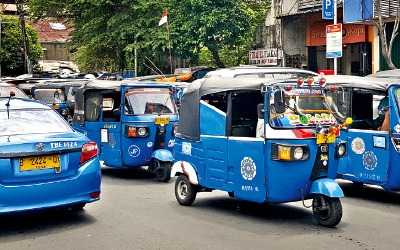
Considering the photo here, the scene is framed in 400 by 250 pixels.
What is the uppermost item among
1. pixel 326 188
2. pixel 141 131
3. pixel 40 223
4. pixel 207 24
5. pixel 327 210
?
pixel 207 24

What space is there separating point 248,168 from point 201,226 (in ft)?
3.06

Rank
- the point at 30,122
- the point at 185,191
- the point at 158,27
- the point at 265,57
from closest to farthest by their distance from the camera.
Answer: the point at 30,122
the point at 185,191
the point at 265,57
the point at 158,27

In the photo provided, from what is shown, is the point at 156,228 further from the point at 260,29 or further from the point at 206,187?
the point at 260,29

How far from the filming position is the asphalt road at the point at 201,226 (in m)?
6.64

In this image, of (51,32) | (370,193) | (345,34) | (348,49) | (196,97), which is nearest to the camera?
(196,97)

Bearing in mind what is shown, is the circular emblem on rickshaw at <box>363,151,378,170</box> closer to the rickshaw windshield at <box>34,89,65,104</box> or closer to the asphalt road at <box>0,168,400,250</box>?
the asphalt road at <box>0,168,400,250</box>

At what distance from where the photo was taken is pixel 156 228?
7375 millimetres

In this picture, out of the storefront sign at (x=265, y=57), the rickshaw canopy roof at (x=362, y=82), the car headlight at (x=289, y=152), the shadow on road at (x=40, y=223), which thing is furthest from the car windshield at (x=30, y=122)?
the storefront sign at (x=265, y=57)

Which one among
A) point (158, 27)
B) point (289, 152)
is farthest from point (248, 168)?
point (158, 27)

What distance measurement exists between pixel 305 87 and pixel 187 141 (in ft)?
6.89

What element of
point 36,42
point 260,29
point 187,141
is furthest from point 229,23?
point 36,42

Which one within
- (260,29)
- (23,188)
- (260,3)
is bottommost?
(23,188)

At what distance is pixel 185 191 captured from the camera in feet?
29.6

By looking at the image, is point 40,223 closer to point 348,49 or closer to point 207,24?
point 207,24
